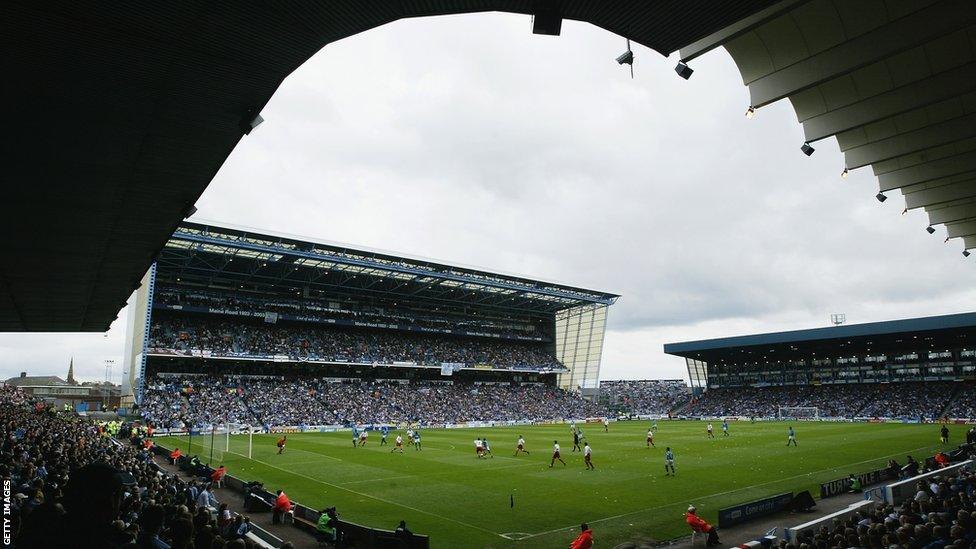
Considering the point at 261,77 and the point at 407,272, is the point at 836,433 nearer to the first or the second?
the point at 407,272

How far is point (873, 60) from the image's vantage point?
824cm

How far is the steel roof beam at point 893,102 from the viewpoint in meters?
9.02

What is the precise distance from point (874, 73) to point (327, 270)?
205 ft

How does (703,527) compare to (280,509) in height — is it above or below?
above

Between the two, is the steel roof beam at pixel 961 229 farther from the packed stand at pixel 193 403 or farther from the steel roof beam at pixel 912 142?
the packed stand at pixel 193 403

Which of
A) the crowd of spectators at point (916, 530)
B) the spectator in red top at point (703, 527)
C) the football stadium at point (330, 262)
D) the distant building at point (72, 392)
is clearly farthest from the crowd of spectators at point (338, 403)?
the crowd of spectators at point (916, 530)

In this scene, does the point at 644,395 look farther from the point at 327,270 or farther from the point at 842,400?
the point at 327,270

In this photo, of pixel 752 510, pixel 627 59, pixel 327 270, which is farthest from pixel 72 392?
pixel 627 59

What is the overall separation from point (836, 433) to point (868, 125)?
43.6 m

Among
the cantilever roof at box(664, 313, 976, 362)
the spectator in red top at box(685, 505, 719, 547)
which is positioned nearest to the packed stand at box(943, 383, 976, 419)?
the cantilever roof at box(664, 313, 976, 362)

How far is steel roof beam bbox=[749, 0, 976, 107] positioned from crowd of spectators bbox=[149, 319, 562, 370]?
61279mm

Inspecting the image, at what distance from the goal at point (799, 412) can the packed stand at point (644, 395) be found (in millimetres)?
18821

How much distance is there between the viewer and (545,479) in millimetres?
25250

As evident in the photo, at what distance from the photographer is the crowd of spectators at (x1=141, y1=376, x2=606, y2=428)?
53469 millimetres
